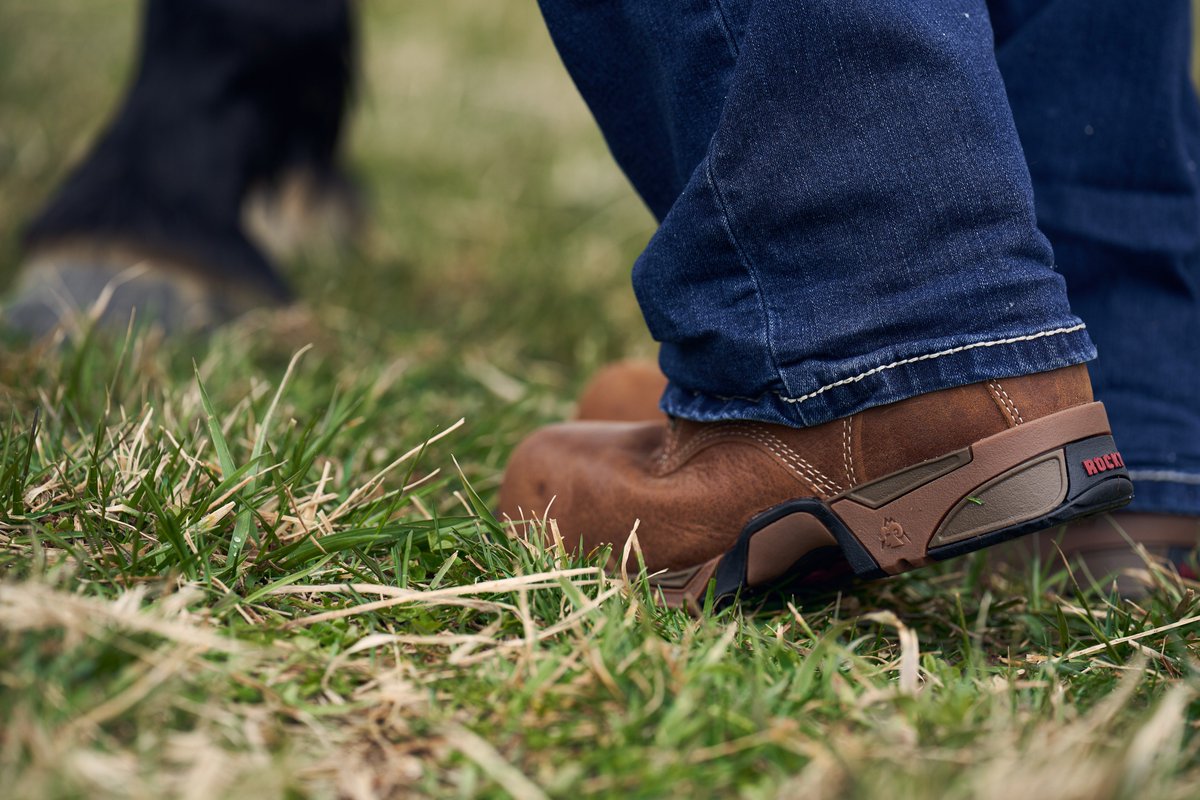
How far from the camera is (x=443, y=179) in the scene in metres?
3.05

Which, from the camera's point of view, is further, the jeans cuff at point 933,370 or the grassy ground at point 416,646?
the jeans cuff at point 933,370

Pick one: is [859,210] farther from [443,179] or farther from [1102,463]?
[443,179]

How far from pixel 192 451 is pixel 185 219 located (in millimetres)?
748

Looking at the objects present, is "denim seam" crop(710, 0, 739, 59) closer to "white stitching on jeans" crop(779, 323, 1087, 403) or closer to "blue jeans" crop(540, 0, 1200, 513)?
"blue jeans" crop(540, 0, 1200, 513)

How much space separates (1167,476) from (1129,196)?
326mm

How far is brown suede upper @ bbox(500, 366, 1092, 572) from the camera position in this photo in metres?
0.95

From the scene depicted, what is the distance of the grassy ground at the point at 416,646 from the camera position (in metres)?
0.71

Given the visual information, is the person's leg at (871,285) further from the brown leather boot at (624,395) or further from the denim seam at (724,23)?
the brown leather boot at (624,395)

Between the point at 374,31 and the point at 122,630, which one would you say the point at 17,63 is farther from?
the point at 122,630

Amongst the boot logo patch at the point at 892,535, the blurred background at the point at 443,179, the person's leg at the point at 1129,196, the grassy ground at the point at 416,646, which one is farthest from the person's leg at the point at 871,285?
the blurred background at the point at 443,179

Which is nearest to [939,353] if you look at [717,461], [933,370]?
[933,370]

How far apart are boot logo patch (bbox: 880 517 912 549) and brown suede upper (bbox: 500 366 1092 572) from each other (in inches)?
1.7

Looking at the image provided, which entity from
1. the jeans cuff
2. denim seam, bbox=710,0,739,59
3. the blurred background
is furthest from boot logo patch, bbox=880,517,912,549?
the blurred background

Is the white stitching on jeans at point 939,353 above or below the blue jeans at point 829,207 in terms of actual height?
below
